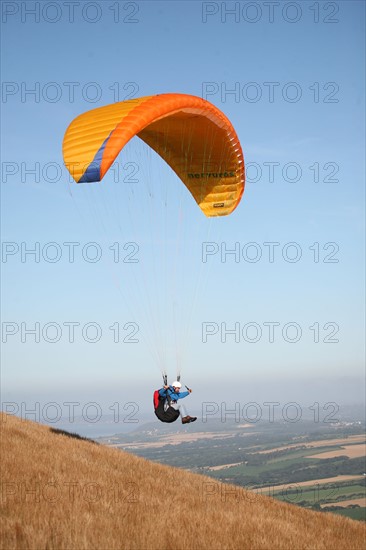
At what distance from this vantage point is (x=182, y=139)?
17.2 metres

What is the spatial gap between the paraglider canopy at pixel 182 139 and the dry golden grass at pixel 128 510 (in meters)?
6.37

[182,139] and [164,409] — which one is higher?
[182,139]

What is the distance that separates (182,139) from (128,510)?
10.5m

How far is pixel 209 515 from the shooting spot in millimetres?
11328

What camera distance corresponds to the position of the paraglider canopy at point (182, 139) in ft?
39.8

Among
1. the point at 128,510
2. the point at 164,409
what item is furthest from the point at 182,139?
the point at 128,510

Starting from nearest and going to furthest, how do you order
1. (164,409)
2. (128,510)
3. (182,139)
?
1. (128,510)
2. (164,409)
3. (182,139)

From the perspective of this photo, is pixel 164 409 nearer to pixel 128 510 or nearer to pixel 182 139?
pixel 128 510

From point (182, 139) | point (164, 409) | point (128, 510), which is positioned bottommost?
point (128, 510)

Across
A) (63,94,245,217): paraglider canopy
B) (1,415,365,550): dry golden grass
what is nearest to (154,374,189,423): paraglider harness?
(1,415,365,550): dry golden grass

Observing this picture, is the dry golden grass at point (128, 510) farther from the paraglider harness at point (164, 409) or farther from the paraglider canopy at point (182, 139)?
the paraglider canopy at point (182, 139)

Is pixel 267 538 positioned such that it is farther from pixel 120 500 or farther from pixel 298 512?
pixel 298 512

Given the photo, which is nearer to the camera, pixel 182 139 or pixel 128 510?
pixel 128 510

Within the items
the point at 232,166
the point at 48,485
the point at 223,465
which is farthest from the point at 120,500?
the point at 223,465
